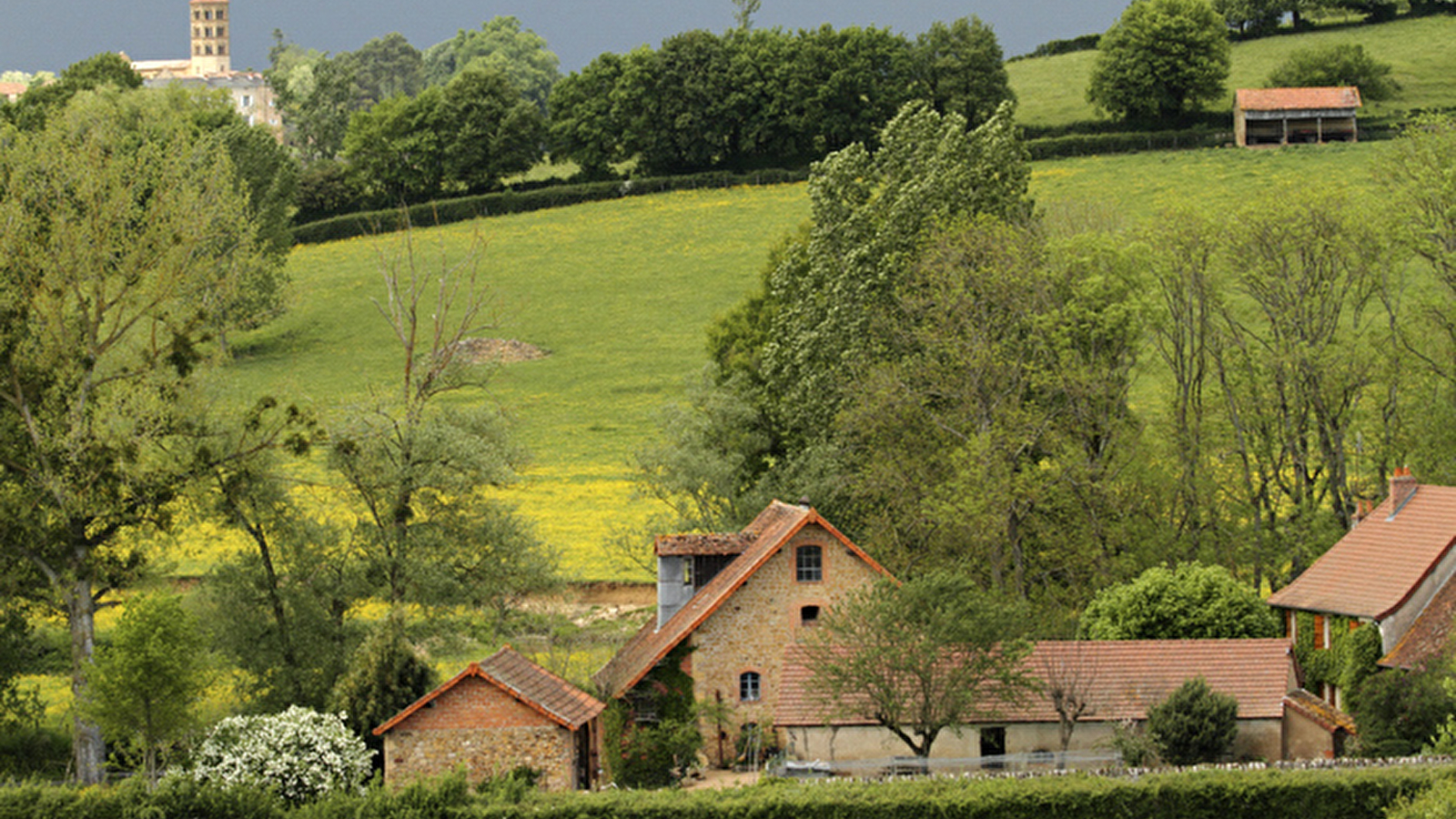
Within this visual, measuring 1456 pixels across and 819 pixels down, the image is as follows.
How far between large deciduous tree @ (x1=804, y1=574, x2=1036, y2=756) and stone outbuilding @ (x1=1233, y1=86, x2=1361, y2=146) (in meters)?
79.4

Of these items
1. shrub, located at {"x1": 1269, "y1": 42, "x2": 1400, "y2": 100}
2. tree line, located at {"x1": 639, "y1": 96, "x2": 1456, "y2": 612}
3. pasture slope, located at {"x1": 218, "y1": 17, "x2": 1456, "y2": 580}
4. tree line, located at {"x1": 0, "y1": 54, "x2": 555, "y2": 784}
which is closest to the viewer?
tree line, located at {"x1": 0, "y1": 54, "x2": 555, "y2": 784}

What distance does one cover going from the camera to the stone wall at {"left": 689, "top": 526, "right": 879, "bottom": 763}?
41.2m

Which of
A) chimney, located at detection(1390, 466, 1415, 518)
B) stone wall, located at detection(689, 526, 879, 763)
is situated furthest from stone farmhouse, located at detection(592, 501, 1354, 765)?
chimney, located at detection(1390, 466, 1415, 518)

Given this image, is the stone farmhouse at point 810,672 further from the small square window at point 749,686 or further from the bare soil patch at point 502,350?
the bare soil patch at point 502,350

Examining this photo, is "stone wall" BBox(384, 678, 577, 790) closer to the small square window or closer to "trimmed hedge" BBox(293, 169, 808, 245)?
the small square window

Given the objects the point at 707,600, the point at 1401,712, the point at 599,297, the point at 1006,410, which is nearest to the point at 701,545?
the point at 707,600

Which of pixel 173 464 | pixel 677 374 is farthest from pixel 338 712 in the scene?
pixel 677 374

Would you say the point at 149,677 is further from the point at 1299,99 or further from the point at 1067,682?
the point at 1299,99

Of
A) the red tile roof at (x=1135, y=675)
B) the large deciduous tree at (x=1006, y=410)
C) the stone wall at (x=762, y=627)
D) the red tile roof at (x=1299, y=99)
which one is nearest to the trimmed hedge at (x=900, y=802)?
the red tile roof at (x=1135, y=675)

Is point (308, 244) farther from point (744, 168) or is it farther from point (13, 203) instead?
point (13, 203)

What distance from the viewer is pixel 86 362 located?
40.2 meters

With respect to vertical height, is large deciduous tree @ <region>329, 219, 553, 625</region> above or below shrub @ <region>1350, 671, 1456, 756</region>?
above

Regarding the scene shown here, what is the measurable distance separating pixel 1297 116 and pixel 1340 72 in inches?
330

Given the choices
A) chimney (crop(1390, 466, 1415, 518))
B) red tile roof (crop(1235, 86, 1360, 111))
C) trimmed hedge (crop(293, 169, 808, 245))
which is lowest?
chimney (crop(1390, 466, 1415, 518))
